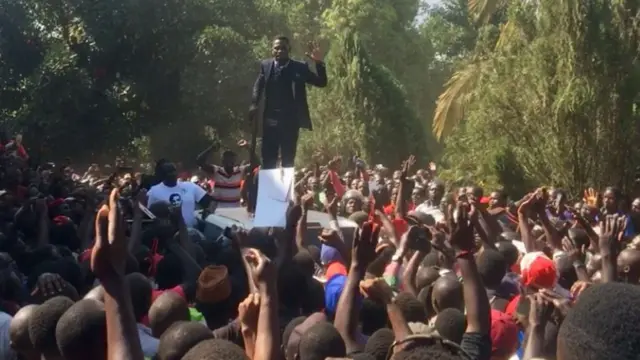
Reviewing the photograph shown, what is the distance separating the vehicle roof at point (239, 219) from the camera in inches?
339

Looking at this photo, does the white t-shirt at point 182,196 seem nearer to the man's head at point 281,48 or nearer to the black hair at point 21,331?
the man's head at point 281,48

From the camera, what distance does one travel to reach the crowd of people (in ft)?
10.5

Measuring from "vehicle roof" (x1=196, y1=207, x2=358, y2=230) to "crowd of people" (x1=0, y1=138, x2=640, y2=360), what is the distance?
90cm

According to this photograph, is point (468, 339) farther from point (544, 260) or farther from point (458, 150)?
point (458, 150)

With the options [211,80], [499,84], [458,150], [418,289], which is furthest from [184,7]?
[418,289]

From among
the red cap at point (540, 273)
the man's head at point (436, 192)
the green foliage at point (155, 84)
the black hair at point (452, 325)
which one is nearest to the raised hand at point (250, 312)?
the black hair at point (452, 325)

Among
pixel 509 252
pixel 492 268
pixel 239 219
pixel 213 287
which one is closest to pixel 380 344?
pixel 213 287

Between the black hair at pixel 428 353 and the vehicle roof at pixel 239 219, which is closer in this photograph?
the black hair at pixel 428 353

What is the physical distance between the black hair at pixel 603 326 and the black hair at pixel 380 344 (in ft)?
4.32

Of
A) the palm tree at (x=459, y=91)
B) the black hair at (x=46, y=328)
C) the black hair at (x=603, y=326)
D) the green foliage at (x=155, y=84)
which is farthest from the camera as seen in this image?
the green foliage at (x=155, y=84)

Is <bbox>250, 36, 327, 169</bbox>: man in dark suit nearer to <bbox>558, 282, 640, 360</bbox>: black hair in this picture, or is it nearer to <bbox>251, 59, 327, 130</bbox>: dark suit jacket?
<bbox>251, 59, 327, 130</bbox>: dark suit jacket

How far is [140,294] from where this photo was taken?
14.3 feet

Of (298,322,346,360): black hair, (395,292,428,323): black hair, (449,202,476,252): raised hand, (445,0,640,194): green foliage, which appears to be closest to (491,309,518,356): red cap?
(395,292,428,323): black hair

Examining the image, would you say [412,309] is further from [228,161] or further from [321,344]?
[228,161]
